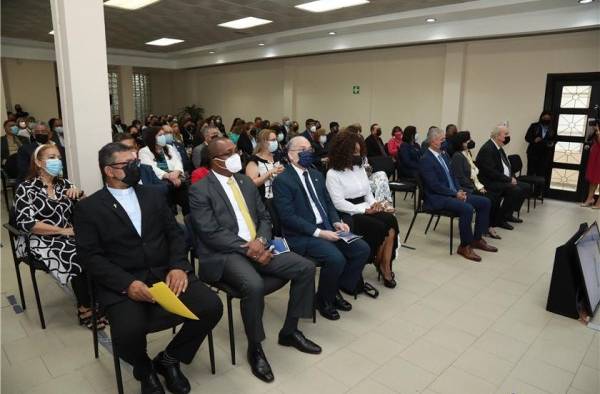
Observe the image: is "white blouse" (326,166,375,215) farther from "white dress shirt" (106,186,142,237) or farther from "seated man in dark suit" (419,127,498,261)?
"white dress shirt" (106,186,142,237)

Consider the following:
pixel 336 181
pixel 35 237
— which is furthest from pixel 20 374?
pixel 336 181

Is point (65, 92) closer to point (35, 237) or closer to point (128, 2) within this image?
point (35, 237)

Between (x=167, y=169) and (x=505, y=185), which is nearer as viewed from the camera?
(x=167, y=169)

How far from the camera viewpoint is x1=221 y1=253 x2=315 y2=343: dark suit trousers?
2389 mm

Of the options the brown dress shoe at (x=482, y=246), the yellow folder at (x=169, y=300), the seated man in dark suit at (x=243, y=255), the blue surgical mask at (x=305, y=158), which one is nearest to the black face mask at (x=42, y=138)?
the seated man in dark suit at (x=243, y=255)

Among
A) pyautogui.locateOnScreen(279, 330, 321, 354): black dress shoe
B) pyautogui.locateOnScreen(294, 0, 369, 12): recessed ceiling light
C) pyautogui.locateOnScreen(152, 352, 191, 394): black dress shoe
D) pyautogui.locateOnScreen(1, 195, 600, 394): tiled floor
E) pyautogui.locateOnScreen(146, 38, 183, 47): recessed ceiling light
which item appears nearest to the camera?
pyautogui.locateOnScreen(152, 352, 191, 394): black dress shoe

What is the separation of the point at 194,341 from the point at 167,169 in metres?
2.73

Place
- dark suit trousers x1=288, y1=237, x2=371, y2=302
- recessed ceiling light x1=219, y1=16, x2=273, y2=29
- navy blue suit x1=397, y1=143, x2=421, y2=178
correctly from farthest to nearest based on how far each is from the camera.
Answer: recessed ceiling light x1=219, y1=16, x2=273, y2=29 < navy blue suit x1=397, y1=143, x2=421, y2=178 < dark suit trousers x1=288, y1=237, x2=371, y2=302

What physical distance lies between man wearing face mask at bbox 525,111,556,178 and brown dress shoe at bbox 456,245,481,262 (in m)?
3.87

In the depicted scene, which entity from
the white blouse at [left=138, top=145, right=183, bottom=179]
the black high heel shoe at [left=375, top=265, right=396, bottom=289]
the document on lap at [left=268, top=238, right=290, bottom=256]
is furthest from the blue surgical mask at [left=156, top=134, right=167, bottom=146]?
the black high heel shoe at [left=375, top=265, right=396, bottom=289]

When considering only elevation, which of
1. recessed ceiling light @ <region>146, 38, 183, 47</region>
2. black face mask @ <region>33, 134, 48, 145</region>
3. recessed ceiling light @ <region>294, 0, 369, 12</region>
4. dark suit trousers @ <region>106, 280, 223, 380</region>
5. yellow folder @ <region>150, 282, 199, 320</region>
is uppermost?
recessed ceiling light @ <region>146, 38, 183, 47</region>

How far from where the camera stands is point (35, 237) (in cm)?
280

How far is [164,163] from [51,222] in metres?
1.83

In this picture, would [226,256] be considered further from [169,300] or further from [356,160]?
[356,160]
